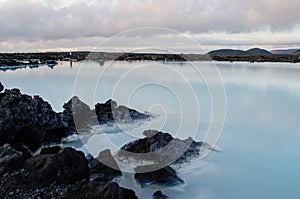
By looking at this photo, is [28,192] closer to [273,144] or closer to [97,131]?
[97,131]

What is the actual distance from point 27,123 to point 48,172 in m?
3.59

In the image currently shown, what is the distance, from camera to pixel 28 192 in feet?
16.0

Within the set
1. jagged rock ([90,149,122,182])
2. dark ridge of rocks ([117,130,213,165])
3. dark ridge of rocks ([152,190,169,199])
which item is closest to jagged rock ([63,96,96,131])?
dark ridge of rocks ([117,130,213,165])

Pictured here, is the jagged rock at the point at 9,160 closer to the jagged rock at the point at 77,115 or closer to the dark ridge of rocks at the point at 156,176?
the dark ridge of rocks at the point at 156,176

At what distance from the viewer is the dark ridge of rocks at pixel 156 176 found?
21.0 ft

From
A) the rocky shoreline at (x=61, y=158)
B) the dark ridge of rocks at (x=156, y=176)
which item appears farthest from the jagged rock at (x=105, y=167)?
the dark ridge of rocks at (x=156, y=176)

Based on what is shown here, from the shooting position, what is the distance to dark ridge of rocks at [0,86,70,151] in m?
7.86

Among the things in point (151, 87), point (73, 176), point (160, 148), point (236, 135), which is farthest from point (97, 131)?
point (151, 87)

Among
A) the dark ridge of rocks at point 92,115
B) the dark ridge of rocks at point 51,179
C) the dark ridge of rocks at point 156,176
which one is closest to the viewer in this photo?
the dark ridge of rocks at point 51,179

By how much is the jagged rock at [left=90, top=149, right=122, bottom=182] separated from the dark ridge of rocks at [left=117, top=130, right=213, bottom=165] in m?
0.76

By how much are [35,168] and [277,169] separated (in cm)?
552

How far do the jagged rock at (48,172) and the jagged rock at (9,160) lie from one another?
12 centimetres

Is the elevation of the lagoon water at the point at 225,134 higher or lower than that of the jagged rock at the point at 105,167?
lower

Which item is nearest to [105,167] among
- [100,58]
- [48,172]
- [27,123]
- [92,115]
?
[48,172]
